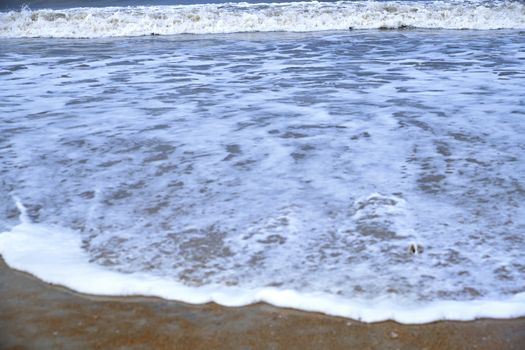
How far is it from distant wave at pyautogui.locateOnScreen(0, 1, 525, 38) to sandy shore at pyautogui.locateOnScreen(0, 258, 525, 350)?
11946 millimetres

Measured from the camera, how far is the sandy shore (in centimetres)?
173

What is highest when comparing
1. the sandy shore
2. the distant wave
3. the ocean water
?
the distant wave

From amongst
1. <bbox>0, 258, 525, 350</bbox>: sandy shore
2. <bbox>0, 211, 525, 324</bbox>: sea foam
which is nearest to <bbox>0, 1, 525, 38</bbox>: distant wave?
<bbox>0, 211, 525, 324</bbox>: sea foam

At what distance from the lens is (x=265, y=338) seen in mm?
1769

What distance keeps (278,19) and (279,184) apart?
11.2m

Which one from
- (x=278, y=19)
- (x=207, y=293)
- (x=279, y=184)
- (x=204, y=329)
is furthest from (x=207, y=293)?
(x=278, y=19)

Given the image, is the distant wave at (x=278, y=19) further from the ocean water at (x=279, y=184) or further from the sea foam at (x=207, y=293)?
the sea foam at (x=207, y=293)

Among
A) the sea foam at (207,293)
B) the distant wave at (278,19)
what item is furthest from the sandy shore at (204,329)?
the distant wave at (278,19)

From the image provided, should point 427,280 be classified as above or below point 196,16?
below

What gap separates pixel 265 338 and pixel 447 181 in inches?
66.0

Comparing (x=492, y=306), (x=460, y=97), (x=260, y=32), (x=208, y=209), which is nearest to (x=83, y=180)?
(x=208, y=209)

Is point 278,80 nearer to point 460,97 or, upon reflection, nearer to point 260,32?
point 460,97

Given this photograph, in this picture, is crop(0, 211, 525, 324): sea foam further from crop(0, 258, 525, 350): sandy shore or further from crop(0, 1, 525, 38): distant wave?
crop(0, 1, 525, 38): distant wave

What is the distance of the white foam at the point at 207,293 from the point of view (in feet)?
6.07
